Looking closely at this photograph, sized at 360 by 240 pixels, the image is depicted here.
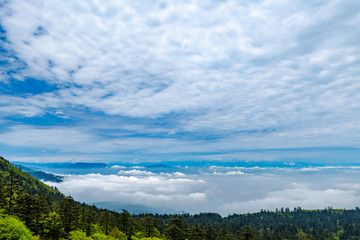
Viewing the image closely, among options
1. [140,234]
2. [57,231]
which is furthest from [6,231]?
[140,234]

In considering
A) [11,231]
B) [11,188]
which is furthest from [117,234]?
[11,231]

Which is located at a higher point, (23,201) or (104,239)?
(23,201)

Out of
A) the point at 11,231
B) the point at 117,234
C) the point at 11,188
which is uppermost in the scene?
the point at 11,188

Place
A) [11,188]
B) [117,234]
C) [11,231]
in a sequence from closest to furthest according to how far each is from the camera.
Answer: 1. [11,231]
2. [11,188]
3. [117,234]

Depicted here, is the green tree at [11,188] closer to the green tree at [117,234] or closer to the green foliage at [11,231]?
the green foliage at [11,231]

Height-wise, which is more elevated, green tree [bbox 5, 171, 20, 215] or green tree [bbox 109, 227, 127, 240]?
green tree [bbox 5, 171, 20, 215]

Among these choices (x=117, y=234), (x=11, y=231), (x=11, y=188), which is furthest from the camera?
(x=117, y=234)

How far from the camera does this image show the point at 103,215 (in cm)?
10706

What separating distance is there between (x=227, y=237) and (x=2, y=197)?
315 ft

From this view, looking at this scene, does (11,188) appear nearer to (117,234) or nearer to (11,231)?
(11,231)

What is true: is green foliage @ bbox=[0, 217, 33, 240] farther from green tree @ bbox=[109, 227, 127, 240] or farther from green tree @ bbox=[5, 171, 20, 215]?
green tree @ bbox=[109, 227, 127, 240]

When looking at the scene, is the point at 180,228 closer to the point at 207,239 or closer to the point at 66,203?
the point at 207,239

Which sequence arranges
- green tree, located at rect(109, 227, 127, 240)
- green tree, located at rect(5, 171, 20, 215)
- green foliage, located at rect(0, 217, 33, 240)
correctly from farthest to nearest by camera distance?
green tree, located at rect(109, 227, 127, 240) < green tree, located at rect(5, 171, 20, 215) < green foliage, located at rect(0, 217, 33, 240)

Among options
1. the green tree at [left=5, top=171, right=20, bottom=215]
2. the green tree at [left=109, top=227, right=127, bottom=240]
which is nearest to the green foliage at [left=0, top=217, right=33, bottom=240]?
the green tree at [left=5, top=171, right=20, bottom=215]
